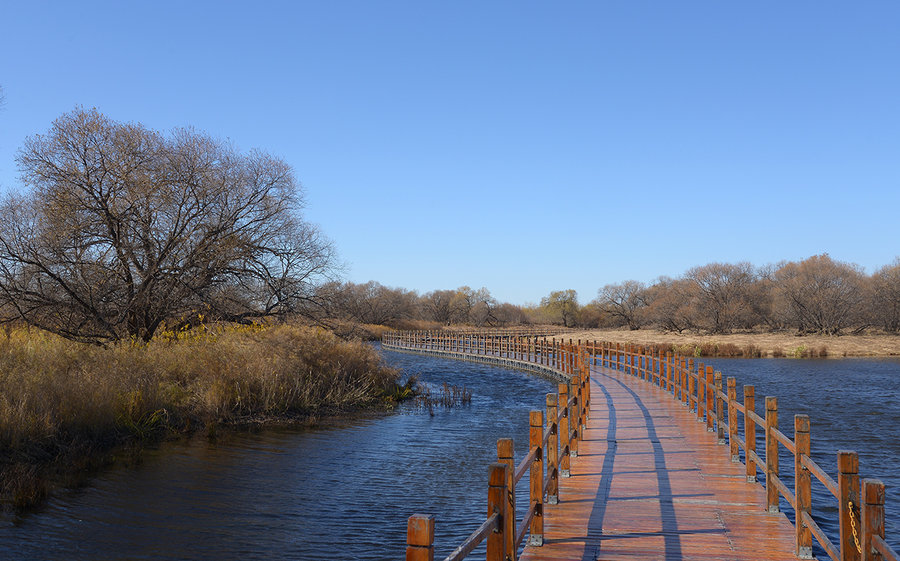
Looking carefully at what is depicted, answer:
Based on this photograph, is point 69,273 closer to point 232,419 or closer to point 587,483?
point 232,419

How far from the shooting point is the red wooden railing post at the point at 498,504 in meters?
4.36

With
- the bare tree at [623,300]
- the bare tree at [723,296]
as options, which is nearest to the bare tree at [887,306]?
the bare tree at [723,296]

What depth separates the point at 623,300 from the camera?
97.5 metres

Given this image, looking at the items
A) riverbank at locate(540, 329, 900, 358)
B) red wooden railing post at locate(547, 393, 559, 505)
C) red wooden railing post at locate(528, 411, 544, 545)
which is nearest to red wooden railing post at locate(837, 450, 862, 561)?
Result: red wooden railing post at locate(528, 411, 544, 545)

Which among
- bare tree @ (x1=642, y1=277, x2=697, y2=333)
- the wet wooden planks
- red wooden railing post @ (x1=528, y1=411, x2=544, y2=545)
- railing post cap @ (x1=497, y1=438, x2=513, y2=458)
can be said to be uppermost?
bare tree @ (x1=642, y1=277, x2=697, y2=333)

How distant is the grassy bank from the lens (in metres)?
11.7

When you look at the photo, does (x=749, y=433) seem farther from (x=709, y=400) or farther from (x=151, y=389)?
(x=151, y=389)

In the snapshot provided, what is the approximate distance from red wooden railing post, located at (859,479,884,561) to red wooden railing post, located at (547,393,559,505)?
3.47m

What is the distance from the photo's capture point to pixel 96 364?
15641 mm

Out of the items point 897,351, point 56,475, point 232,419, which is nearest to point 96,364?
point 232,419

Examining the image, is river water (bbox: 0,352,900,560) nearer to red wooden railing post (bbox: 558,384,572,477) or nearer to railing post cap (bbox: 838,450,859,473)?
red wooden railing post (bbox: 558,384,572,477)

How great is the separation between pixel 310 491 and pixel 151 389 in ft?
20.0

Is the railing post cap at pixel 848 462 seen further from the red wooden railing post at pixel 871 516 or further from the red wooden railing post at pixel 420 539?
the red wooden railing post at pixel 420 539

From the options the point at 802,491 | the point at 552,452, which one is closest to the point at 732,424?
the point at 552,452
